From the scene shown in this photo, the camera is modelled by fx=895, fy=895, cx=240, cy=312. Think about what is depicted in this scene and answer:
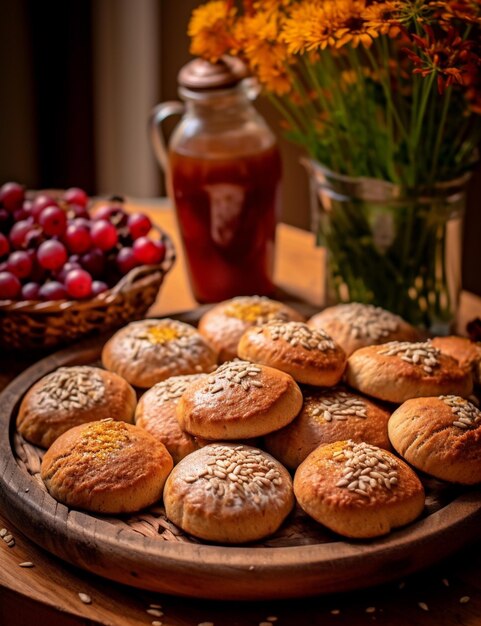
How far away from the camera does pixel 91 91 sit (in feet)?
11.3

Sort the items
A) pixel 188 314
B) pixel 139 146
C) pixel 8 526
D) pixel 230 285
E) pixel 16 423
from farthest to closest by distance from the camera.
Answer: pixel 139 146 → pixel 230 285 → pixel 188 314 → pixel 16 423 → pixel 8 526

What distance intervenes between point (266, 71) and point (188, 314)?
52 centimetres

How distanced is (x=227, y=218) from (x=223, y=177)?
96mm

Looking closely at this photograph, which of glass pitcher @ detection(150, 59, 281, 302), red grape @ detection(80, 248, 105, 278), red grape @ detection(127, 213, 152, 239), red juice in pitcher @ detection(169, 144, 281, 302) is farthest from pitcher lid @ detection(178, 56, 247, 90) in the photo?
red grape @ detection(80, 248, 105, 278)

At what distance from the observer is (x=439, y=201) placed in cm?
178

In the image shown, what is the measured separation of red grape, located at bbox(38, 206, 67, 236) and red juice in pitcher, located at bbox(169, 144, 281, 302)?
272mm

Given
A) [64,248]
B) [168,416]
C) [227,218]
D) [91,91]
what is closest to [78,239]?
[64,248]

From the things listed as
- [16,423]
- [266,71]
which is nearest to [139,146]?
[266,71]

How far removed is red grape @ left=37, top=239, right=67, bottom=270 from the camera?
1.79 m

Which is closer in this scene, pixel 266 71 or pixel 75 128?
pixel 266 71

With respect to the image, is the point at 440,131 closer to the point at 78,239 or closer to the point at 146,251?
the point at 146,251

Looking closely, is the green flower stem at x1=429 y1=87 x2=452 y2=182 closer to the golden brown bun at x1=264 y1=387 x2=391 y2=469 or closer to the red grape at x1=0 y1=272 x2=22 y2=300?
the golden brown bun at x1=264 y1=387 x2=391 y2=469

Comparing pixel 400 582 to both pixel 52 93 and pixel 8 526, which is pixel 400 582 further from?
pixel 52 93

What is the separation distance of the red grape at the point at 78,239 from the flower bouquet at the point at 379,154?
44cm
